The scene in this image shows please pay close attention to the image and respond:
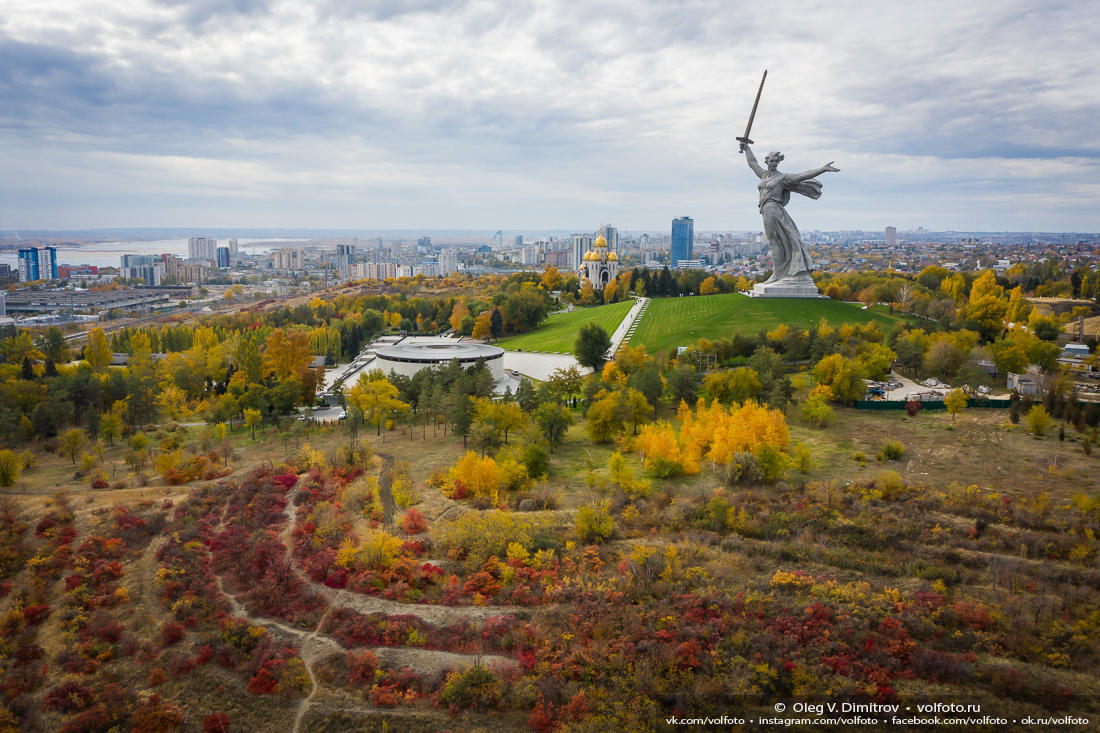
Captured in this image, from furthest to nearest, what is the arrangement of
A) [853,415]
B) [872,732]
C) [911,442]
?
[853,415]
[911,442]
[872,732]

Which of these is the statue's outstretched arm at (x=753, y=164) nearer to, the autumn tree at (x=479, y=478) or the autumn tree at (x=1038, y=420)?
the autumn tree at (x=1038, y=420)

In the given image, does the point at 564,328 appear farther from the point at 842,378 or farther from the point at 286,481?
the point at 286,481

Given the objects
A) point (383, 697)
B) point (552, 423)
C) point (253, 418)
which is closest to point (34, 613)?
point (383, 697)

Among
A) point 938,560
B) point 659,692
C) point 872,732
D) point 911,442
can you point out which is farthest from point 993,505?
point 659,692

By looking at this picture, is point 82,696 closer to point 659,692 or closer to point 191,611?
point 191,611

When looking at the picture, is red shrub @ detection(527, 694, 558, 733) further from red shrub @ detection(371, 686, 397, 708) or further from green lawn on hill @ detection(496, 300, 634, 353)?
green lawn on hill @ detection(496, 300, 634, 353)

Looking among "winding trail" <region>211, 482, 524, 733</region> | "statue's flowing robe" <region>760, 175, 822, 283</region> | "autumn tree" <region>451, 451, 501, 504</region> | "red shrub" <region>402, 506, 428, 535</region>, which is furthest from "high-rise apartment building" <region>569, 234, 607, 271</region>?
"winding trail" <region>211, 482, 524, 733</region>
